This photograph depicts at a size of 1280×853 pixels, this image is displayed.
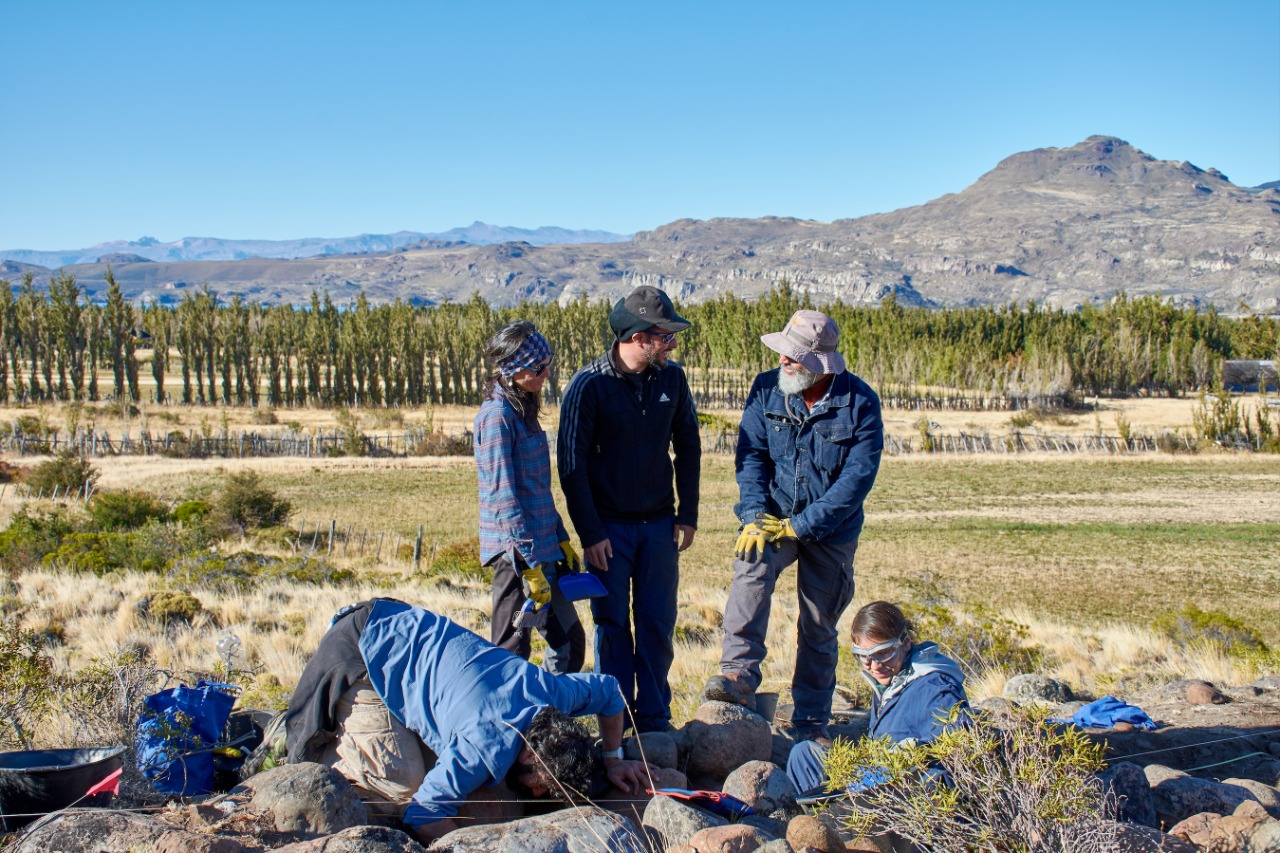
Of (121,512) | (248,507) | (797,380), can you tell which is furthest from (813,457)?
(248,507)

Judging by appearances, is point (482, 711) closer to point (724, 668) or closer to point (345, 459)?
point (724, 668)

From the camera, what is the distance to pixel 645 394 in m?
5.16

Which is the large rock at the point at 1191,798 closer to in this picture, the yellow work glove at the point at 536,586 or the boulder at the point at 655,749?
the boulder at the point at 655,749

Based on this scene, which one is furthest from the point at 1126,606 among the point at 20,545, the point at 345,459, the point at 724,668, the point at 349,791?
the point at 345,459

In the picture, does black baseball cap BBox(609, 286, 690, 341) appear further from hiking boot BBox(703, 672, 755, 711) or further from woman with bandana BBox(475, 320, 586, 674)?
hiking boot BBox(703, 672, 755, 711)

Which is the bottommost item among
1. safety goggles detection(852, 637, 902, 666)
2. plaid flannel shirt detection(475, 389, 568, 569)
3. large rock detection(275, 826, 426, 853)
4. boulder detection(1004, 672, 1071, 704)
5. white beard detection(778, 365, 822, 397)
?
boulder detection(1004, 672, 1071, 704)

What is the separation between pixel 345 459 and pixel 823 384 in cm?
3433

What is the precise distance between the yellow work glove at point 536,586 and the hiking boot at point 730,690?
1238 mm

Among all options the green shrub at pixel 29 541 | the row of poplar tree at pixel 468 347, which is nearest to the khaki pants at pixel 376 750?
the green shrub at pixel 29 541

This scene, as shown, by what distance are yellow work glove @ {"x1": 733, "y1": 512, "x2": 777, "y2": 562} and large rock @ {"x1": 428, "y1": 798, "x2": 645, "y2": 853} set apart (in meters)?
2.02

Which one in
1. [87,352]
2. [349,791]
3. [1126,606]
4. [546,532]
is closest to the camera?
[349,791]

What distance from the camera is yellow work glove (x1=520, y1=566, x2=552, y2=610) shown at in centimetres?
456

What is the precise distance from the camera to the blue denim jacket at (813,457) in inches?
203

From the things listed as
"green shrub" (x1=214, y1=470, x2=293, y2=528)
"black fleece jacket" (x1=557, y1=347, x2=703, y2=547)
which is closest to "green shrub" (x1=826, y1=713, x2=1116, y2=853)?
"black fleece jacket" (x1=557, y1=347, x2=703, y2=547)
